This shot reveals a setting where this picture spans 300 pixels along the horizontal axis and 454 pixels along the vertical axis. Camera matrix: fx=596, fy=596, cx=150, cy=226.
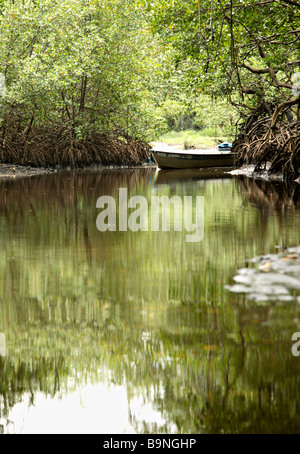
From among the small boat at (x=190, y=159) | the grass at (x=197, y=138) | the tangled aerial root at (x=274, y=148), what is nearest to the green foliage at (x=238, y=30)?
the tangled aerial root at (x=274, y=148)

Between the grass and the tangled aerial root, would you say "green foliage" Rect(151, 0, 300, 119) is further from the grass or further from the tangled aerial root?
the grass

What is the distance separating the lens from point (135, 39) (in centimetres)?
2570

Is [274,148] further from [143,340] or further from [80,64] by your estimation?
[143,340]

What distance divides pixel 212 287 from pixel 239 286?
21cm

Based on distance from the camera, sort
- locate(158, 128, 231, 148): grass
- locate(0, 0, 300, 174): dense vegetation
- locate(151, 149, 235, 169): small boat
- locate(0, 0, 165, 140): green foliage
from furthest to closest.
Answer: locate(158, 128, 231, 148): grass < locate(151, 149, 235, 169): small boat < locate(0, 0, 165, 140): green foliage < locate(0, 0, 300, 174): dense vegetation

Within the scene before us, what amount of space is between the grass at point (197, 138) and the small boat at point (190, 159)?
36.8ft

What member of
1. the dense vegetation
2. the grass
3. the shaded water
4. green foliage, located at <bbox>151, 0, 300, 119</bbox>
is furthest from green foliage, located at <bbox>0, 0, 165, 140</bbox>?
the shaded water

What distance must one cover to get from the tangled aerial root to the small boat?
1.73 meters

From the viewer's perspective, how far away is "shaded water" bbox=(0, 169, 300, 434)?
2.72 metres

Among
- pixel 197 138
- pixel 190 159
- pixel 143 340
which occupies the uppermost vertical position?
pixel 197 138

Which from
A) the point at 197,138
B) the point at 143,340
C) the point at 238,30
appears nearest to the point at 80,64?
the point at 238,30

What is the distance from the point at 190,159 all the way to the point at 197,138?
51.3 feet

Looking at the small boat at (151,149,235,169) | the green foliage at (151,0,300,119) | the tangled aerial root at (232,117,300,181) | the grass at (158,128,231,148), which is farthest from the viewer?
the grass at (158,128,231,148)

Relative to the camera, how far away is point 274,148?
1705cm
